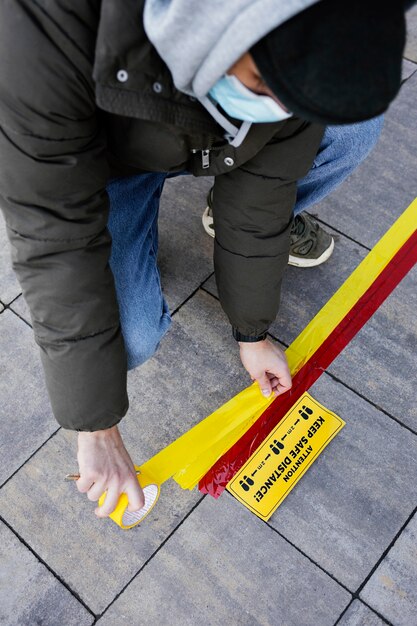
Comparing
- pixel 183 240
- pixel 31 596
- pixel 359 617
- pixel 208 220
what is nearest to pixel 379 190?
pixel 208 220

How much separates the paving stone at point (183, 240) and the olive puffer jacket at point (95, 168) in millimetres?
553

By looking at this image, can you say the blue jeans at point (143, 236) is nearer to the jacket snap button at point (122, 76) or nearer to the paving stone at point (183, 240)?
the paving stone at point (183, 240)

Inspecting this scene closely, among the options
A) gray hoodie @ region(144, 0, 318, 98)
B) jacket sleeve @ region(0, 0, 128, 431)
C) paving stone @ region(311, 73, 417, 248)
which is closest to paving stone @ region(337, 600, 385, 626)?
jacket sleeve @ region(0, 0, 128, 431)

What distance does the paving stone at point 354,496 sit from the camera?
6.51 ft

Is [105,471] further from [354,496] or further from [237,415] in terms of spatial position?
[354,496]

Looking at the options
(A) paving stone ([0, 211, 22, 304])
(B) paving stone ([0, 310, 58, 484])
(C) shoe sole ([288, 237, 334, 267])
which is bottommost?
(B) paving stone ([0, 310, 58, 484])

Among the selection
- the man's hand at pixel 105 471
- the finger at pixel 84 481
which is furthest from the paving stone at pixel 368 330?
the finger at pixel 84 481

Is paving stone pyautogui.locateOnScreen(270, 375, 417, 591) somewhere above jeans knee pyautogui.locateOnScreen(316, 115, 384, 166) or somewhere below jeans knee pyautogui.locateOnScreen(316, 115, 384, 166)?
below

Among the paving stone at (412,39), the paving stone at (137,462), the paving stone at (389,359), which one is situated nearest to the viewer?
the paving stone at (137,462)

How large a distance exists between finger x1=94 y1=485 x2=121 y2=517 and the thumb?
0.71 m

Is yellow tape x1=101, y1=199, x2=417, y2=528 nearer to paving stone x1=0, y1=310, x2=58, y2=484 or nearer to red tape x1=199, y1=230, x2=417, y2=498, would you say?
red tape x1=199, y1=230, x2=417, y2=498

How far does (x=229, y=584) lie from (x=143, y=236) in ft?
3.95

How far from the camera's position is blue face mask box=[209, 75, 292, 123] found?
1145 millimetres

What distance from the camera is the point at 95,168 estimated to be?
1.42m
